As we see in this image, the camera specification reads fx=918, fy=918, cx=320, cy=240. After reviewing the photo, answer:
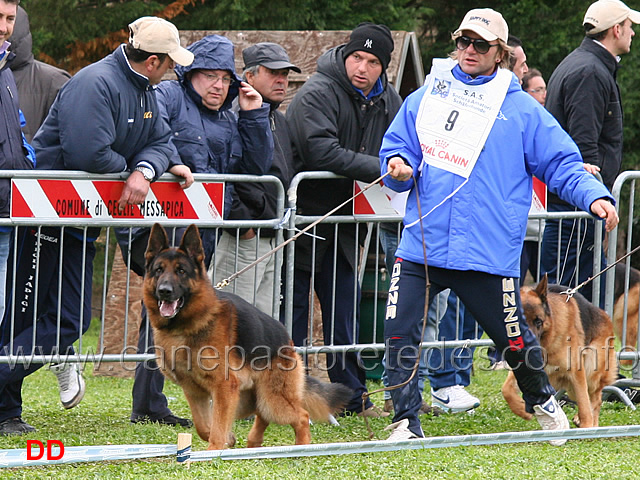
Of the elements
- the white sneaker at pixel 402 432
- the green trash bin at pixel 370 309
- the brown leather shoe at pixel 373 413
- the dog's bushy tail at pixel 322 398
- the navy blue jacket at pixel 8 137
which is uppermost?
the navy blue jacket at pixel 8 137

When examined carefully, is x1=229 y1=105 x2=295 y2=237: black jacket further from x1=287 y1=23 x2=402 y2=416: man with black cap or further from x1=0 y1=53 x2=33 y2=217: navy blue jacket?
x1=0 y1=53 x2=33 y2=217: navy blue jacket

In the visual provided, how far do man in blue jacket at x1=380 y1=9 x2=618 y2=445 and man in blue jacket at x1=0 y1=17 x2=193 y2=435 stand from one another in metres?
1.40

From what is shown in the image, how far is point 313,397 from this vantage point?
5078mm

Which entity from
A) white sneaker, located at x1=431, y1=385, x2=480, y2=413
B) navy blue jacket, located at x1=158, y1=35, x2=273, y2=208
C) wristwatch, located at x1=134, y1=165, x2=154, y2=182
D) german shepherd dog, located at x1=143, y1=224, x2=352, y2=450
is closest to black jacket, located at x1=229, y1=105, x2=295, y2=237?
navy blue jacket, located at x1=158, y1=35, x2=273, y2=208

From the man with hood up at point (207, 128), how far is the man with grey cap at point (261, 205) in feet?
0.56

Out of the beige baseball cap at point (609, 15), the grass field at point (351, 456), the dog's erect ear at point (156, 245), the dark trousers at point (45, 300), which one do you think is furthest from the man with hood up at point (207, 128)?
the beige baseball cap at point (609, 15)

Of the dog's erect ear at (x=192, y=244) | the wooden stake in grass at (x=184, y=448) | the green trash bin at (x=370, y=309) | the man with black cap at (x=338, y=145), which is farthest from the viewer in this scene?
the green trash bin at (x=370, y=309)

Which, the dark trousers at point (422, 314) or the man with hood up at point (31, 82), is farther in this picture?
the man with hood up at point (31, 82)

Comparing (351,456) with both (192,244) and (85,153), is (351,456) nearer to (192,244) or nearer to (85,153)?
(192,244)

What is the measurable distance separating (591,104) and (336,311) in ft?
7.64

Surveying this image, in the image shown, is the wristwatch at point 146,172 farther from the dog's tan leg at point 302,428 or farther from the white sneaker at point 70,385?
the dog's tan leg at point 302,428

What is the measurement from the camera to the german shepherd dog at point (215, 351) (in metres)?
4.65

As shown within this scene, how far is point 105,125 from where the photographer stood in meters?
4.88

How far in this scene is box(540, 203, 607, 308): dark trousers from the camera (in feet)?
21.5
